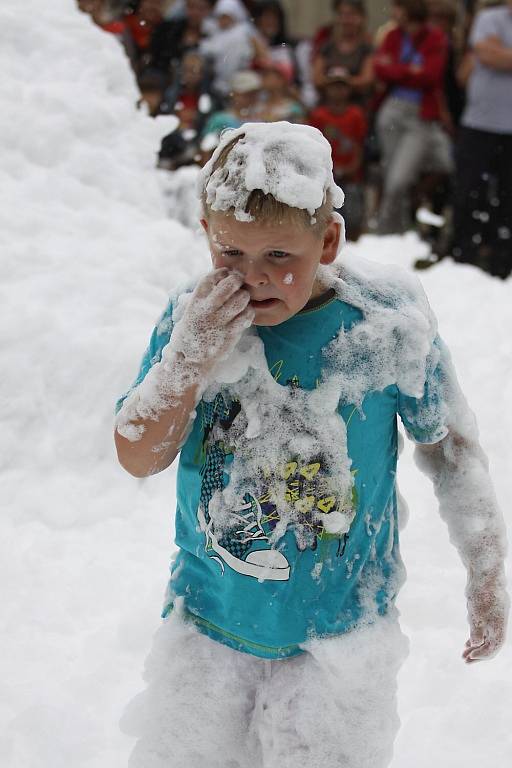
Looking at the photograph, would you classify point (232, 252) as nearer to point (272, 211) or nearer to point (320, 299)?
point (272, 211)

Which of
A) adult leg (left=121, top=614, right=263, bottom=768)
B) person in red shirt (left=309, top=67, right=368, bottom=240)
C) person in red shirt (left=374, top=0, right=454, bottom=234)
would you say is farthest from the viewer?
person in red shirt (left=309, top=67, right=368, bottom=240)

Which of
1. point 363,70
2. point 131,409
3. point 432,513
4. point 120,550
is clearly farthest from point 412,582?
point 363,70

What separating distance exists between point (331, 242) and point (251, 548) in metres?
0.54

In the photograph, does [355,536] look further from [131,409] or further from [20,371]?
[20,371]

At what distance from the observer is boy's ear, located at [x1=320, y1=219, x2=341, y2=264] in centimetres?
160

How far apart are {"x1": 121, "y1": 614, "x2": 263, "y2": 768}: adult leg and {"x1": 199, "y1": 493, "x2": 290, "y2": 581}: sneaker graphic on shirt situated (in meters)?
0.18

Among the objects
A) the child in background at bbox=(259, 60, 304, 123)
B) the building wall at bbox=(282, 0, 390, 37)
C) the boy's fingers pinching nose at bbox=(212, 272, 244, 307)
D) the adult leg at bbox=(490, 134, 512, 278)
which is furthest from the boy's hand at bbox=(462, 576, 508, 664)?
the building wall at bbox=(282, 0, 390, 37)

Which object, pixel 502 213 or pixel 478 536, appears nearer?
pixel 478 536

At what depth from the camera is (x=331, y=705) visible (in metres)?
1.69

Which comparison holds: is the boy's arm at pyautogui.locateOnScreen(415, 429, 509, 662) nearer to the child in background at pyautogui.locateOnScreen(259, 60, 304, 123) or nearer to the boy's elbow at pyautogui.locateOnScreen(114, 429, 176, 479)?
the boy's elbow at pyautogui.locateOnScreen(114, 429, 176, 479)

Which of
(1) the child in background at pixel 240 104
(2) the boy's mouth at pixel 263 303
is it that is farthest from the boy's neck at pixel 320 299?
(1) the child in background at pixel 240 104

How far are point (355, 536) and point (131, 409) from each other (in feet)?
1.50

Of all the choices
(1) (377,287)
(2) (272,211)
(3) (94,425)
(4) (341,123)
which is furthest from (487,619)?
(4) (341,123)

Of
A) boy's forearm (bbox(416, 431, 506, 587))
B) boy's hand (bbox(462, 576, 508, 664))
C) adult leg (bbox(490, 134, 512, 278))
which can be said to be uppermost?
boy's forearm (bbox(416, 431, 506, 587))
